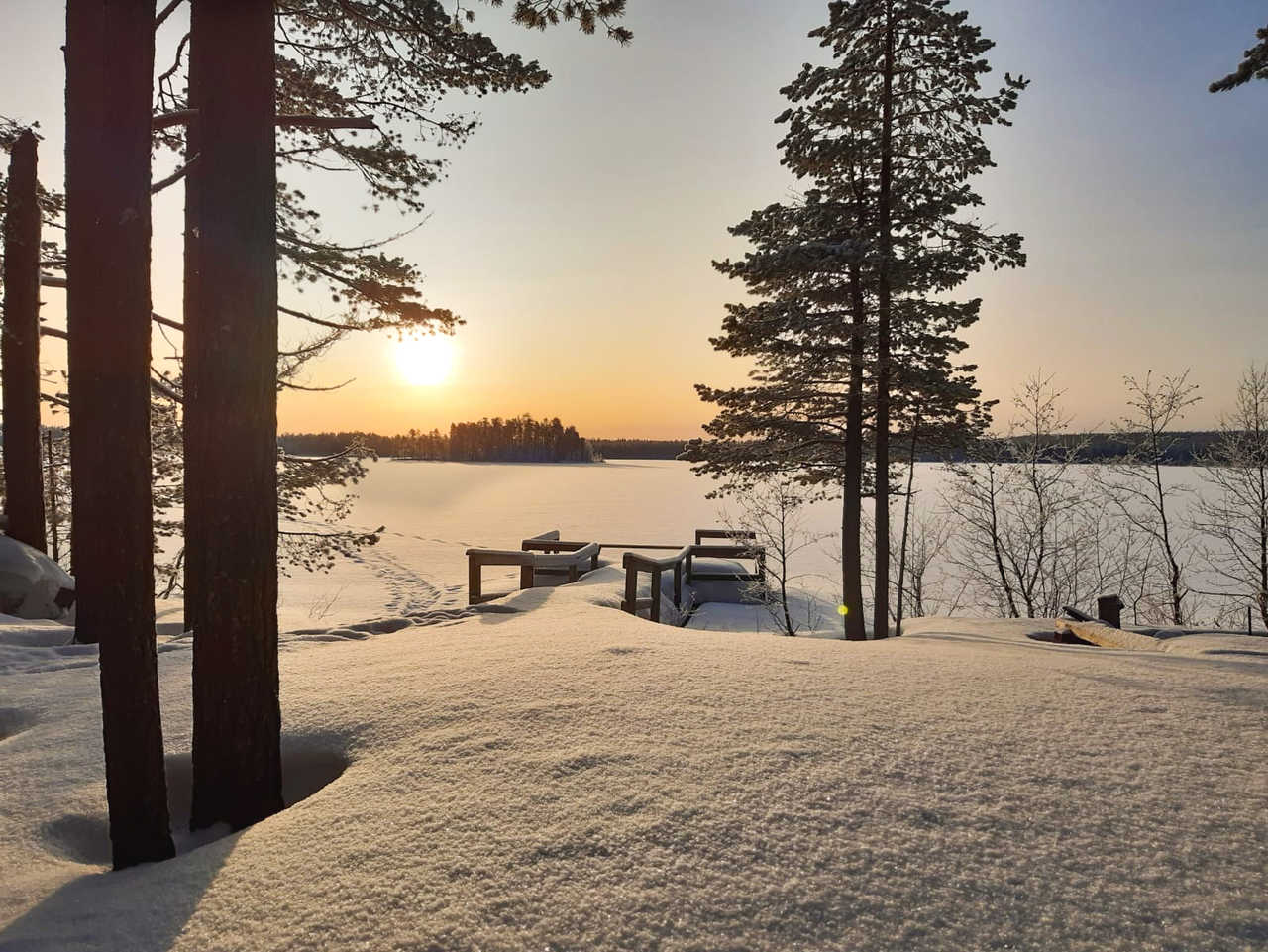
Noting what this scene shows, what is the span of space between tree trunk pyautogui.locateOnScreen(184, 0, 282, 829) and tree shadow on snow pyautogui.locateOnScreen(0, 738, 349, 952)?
0.32 m

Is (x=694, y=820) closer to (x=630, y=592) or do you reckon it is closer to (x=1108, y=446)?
(x=630, y=592)

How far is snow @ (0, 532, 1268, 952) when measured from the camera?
1.69 m

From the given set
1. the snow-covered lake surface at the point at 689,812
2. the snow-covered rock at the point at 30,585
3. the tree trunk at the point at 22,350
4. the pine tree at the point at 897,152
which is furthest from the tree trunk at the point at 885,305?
the snow-covered rock at the point at 30,585

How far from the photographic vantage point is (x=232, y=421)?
2826mm

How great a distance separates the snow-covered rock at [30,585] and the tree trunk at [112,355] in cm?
861

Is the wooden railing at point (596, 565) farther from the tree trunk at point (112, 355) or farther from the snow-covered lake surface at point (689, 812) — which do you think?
the tree trunk at point (112, 355)

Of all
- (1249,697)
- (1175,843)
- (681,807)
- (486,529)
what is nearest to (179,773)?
(681,807)

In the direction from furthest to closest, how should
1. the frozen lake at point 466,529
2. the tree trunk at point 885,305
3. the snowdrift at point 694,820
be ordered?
1. the frozen lake at point 466,529
2. the tree trunk at point 885,305
3. the snowdrift at point 694,820

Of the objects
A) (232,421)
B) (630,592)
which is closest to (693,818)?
(232,421)

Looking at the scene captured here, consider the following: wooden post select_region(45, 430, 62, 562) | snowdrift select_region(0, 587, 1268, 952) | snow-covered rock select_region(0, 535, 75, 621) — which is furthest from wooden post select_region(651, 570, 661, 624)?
wooden post select_region(45, 430, 62, 562)

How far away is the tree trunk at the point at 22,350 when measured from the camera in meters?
8.27

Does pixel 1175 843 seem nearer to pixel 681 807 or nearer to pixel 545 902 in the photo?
pixel 681 807

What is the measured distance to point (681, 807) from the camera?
84.8 inches

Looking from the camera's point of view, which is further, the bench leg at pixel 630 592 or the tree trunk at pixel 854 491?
the tree trunk at pixel 854 491
